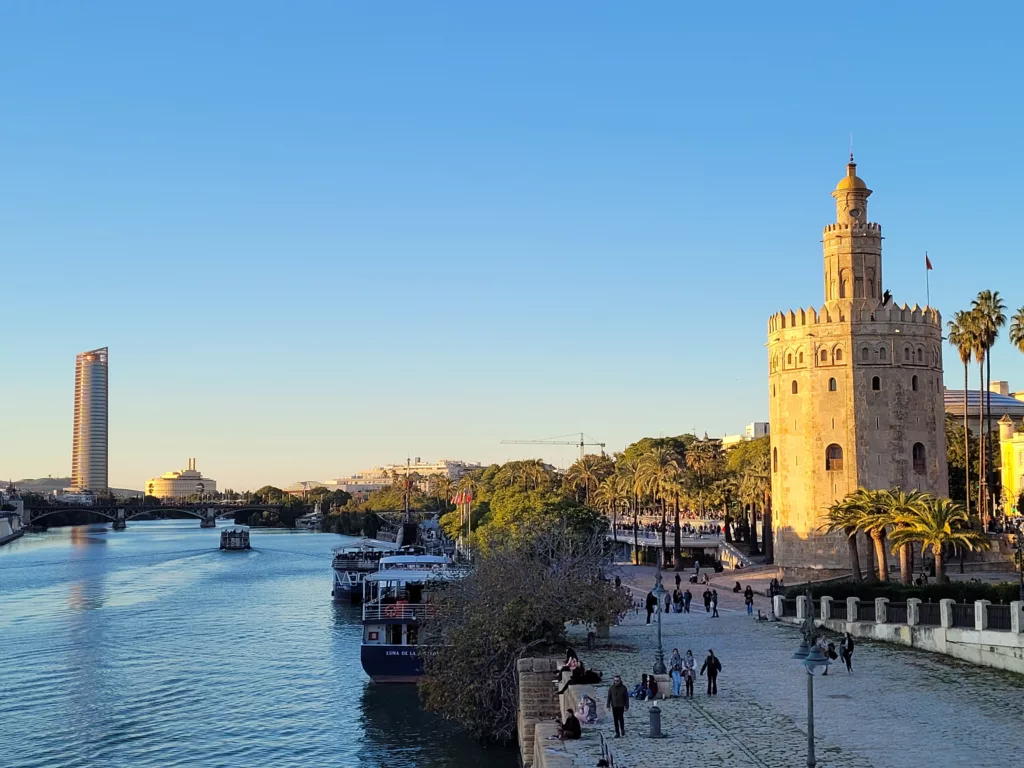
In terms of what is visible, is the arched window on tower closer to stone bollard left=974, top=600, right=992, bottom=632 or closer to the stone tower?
the stone tower

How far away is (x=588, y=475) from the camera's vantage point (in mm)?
127312

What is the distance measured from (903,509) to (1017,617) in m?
16.1

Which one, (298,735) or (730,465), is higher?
(730,465)

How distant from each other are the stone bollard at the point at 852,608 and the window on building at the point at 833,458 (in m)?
21.2

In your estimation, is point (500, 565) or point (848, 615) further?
point (848, 615)

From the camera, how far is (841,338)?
60.2 m

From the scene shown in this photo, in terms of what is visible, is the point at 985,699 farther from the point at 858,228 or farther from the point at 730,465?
the point at 730,465

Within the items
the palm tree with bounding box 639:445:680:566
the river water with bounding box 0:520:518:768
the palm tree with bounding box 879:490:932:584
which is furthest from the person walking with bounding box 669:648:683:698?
the palm tree with bounding box 639:445:680:566

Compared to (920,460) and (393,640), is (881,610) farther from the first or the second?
(920,460)

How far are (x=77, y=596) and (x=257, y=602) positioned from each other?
14.1 meters

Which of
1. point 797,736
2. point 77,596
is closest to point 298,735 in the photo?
point 797,736

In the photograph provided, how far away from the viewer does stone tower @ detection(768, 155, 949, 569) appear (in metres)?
59.4

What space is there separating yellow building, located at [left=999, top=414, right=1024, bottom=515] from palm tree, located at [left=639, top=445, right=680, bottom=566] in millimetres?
23484

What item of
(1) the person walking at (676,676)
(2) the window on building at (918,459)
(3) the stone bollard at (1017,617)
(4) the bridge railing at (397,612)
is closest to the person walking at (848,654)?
(3) the stone bollard at (1017,617)
